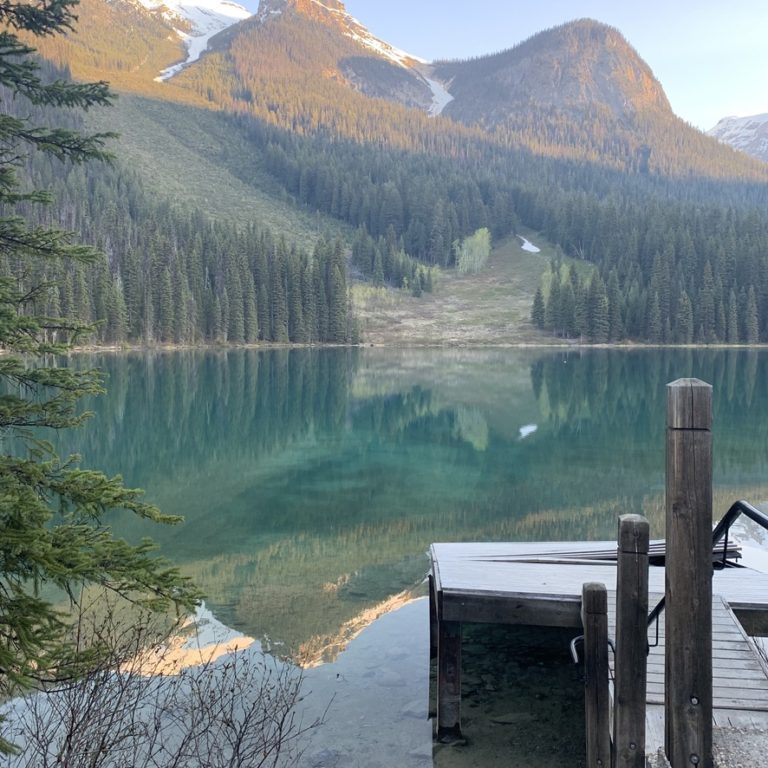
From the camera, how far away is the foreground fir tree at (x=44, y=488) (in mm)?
5055

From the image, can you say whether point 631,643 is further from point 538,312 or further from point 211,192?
point 211,192

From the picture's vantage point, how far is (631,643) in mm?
4875

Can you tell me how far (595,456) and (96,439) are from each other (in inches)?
841

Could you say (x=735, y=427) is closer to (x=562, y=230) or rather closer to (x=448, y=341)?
(x=448, y=341)

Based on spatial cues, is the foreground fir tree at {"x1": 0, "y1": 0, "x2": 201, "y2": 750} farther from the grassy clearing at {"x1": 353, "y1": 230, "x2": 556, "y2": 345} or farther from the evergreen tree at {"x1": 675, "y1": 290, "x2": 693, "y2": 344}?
the evergreen tree at {"x1": 675, "y1": 290, "x2": 693, "y2": 344}

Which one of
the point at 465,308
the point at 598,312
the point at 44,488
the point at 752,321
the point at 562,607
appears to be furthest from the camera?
the point at 465,308

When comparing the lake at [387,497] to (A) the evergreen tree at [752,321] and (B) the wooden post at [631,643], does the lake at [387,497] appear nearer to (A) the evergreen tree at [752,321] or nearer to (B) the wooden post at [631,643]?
(B) the wooden post at [631,643]

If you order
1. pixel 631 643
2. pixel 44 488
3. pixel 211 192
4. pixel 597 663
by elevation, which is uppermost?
pixel 211 192

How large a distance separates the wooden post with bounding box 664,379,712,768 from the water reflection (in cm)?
715

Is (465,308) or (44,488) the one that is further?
(465,308)

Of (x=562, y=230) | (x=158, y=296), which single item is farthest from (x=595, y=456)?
(x=562, y=230)

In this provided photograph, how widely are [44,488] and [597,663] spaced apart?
4.67 metres

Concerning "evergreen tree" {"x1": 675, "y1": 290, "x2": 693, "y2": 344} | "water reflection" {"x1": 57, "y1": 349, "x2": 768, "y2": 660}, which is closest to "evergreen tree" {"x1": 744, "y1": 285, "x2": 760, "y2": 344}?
"evergreen tree" {"x1": 675, "y1": 290, "x2": 693, "y2": 344}

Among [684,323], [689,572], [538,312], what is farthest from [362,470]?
[538,312]
